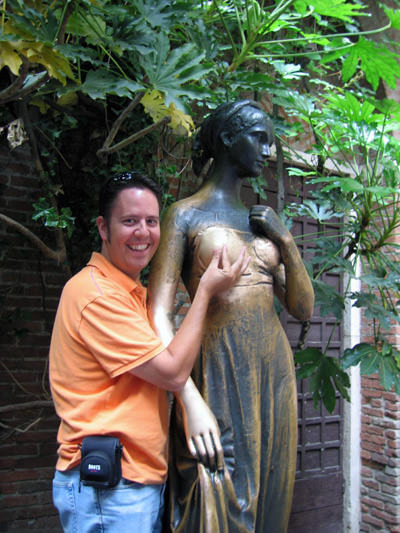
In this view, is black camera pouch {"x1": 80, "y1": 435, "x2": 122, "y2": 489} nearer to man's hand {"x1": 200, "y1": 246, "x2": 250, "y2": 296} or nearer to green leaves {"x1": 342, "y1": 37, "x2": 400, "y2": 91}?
man's hand {"x1": 200, "y1": 246, "x2": 250, "y2": 296}

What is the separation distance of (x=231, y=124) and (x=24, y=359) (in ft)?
5.77

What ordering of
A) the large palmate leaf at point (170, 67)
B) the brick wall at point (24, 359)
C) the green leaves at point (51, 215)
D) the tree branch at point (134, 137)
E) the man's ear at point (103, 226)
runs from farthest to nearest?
the brick wall at point (24, 359), the green leaves at point (51, 215), the tree branch at point (134, 137), the large palmate leaf at point (170, 67), the man's ear at point (103, 226)

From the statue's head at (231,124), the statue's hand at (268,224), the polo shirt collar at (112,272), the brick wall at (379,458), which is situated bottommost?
the brick wall at (379,458)

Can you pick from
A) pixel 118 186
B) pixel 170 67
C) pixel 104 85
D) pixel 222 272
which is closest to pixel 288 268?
pixel 222 272

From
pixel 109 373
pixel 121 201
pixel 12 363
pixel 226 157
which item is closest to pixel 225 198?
pixel 226 157

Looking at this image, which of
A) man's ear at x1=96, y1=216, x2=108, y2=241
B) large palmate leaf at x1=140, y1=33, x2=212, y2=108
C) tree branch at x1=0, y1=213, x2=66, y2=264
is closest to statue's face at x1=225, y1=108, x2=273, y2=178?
large palmate leaf at x1=140, y1=33, x2=212, y2=108

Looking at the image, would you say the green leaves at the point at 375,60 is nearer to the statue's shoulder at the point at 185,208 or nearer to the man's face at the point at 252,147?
the man's face at the point at 252,147

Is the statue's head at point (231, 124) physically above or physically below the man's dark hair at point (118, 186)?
above

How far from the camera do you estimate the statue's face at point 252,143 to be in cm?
171

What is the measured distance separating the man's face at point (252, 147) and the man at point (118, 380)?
1.34 ft

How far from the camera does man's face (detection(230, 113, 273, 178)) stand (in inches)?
67.2

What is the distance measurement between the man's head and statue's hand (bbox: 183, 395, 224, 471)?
485 mm

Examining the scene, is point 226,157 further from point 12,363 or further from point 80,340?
point 12,363

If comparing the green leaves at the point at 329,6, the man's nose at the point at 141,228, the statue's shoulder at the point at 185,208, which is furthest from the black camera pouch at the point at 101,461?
the green leaves at the point at 329,6
